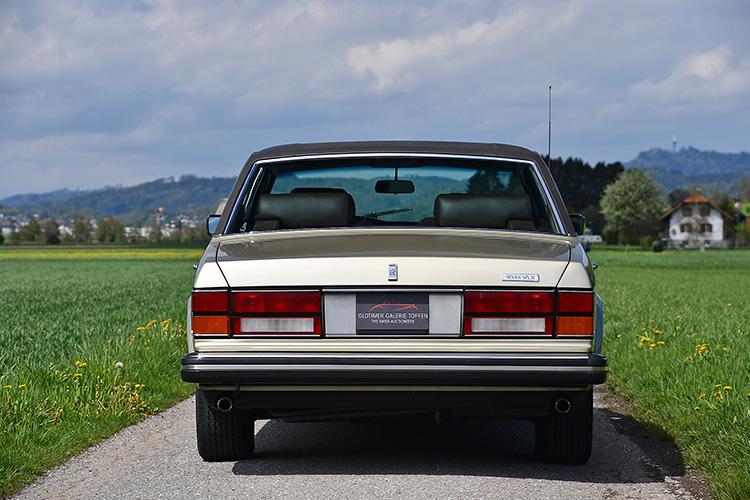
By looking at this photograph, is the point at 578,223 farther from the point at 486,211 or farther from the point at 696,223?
the point at 696,223

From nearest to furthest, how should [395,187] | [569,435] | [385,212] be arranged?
[569,435] → [395,187] → [385,212]

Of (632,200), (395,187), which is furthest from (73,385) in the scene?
(632,200)

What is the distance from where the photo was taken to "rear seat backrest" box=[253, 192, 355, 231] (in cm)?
477

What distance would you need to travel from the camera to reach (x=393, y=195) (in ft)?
19.6

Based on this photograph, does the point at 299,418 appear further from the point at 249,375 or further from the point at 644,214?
the point at 644,214

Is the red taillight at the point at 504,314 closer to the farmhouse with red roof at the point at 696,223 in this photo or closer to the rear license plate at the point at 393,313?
the rear license plate at the point at 393,313

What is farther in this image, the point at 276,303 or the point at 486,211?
the point at 486,211

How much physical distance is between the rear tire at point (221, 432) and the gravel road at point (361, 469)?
3.0 inches

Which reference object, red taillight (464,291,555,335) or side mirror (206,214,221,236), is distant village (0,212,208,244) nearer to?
side mirror (206,214,221,236)

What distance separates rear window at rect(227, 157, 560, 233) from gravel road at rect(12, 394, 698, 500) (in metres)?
1.31

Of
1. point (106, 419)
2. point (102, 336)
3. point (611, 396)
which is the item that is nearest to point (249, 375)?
point (106, 419)

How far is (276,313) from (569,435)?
1.71 m

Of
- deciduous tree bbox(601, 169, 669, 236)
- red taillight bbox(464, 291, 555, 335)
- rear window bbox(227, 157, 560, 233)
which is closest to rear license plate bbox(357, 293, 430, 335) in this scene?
red taillight bbox(464, 291, 555, 335)

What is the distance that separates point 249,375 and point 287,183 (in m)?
2.18
